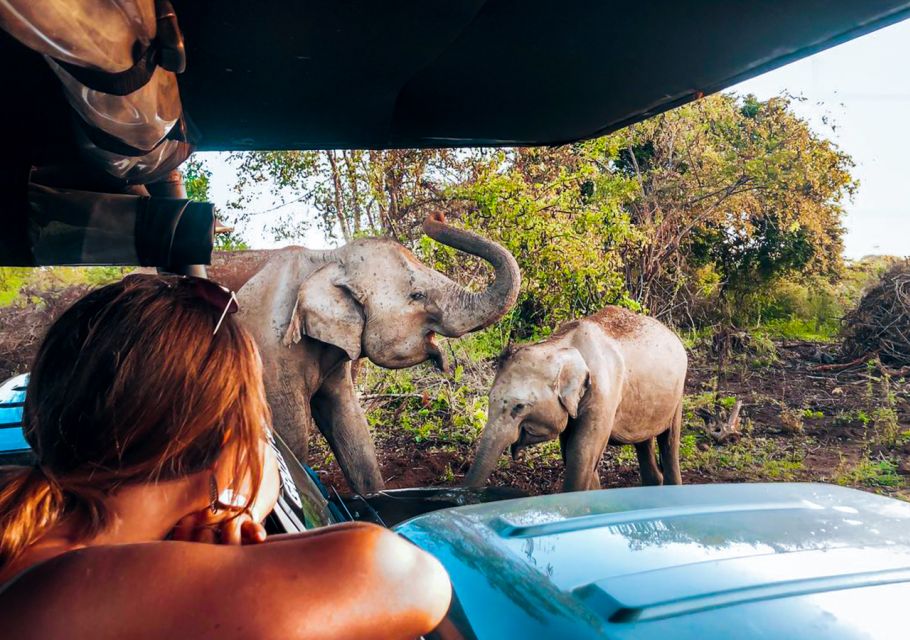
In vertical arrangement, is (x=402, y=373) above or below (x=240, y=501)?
below

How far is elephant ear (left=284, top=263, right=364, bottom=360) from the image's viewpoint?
5.09 meters

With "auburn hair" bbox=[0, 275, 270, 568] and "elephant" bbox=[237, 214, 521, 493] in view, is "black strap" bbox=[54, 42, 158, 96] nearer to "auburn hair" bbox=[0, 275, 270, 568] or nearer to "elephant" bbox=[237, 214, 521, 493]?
"auburn hair" bbox=[0, 275, 270, 568]

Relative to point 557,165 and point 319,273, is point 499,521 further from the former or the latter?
point 557,165

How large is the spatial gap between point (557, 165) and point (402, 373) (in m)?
2.91

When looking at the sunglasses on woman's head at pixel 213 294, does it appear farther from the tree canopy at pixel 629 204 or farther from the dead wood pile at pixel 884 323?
the dead wood pile at pixel 884 323

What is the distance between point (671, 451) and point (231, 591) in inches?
261

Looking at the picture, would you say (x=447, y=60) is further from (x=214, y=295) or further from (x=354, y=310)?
(x=354, y=310)

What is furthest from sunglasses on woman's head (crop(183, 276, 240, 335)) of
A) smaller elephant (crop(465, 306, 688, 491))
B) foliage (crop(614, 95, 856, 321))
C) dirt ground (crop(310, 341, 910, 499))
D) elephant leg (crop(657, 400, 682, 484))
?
foliage (crop(614, 95, 856, 321))

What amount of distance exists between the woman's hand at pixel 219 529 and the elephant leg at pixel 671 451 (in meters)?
6.30

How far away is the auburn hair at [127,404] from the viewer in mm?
999

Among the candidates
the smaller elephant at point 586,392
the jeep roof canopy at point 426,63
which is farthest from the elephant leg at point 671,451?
the jeep roof canopy at point 426,63

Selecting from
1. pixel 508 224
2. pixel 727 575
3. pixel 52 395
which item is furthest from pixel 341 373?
pixel 52 395

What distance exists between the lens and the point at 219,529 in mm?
1100

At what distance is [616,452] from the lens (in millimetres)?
8477
